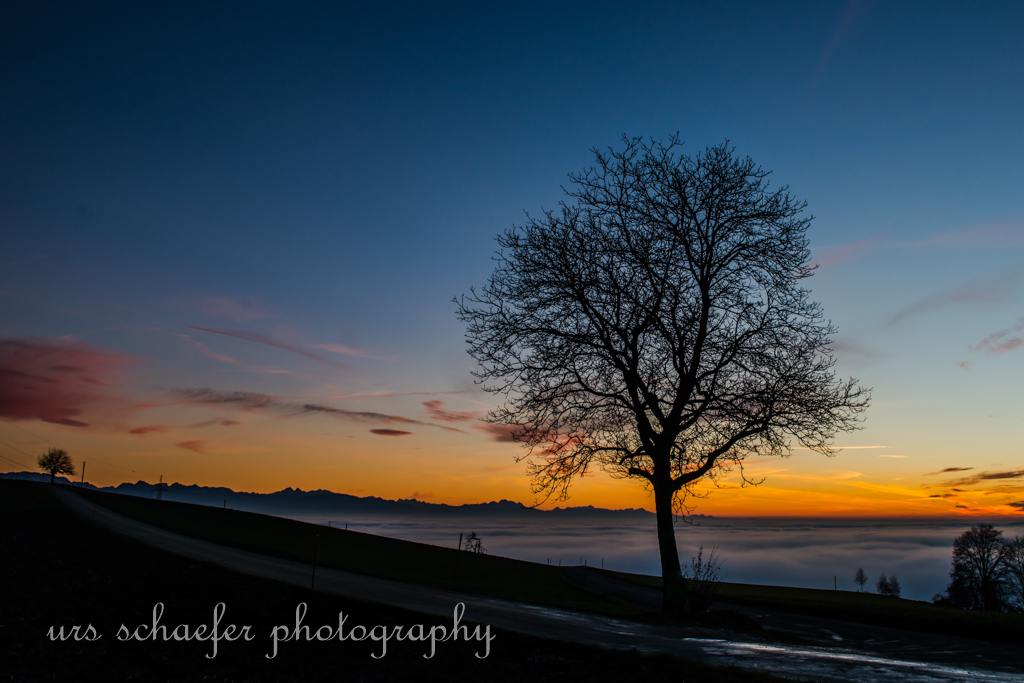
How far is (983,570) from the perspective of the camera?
60969 mm

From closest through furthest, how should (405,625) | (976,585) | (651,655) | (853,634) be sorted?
(651,655) → (405,625) → (853,634) → (976,585)

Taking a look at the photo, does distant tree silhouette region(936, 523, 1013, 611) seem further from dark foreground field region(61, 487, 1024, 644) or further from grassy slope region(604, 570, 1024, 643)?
grassy slope region(604, 570, 1024, 643)

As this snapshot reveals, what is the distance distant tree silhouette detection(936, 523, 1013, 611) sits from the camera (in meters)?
60.4

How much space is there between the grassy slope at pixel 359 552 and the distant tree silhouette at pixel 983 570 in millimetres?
47598

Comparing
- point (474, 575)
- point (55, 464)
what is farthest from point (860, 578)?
point (55, 464)

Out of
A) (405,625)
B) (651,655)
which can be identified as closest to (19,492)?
(405,625)

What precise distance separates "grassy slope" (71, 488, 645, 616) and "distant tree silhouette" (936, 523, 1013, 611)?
47598 mm

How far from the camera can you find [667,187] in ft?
53.0

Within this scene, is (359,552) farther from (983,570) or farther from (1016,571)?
(1016,571)

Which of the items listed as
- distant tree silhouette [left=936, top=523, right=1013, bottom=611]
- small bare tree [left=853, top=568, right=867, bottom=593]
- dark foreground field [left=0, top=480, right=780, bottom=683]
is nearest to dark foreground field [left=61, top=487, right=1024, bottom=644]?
dark foreground field [left=0, top=480, right=780, bottom=683]

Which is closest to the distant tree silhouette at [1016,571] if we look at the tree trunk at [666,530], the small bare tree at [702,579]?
the small bare tree at [702,579]

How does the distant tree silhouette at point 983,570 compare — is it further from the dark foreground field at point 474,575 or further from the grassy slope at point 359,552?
the grassy slope at point 359,552

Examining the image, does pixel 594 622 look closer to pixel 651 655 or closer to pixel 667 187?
pixel 651 655

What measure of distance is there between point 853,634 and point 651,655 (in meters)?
12.9
